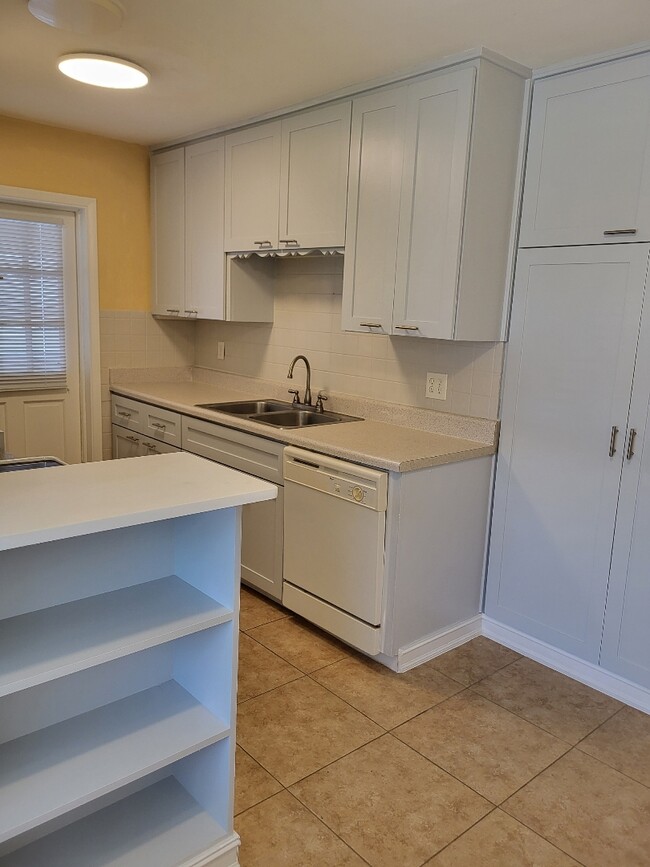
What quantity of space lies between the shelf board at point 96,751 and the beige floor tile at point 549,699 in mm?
1360

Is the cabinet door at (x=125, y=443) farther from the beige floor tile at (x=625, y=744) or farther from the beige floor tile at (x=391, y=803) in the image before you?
the beige floor tile at (x=625, y=744)

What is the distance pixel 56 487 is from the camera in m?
1.53

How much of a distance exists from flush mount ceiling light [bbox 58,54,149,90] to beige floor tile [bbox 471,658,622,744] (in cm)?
295

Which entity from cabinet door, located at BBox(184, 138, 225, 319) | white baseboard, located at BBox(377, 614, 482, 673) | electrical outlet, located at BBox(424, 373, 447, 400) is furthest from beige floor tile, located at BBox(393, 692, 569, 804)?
cabinet door, located at BBox(184, 138, 225, 319)

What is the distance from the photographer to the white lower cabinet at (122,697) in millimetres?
1435

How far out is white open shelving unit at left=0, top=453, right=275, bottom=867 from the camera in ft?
4.61

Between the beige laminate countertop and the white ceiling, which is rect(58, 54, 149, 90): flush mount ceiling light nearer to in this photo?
the white ceiling

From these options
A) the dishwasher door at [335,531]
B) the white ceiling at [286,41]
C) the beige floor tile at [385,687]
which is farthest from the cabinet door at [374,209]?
the beige floor tile at [385,687]

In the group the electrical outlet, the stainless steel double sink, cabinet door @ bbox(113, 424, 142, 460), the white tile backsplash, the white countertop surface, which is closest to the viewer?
the white countertop surface

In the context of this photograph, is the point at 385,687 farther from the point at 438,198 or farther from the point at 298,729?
the point at 438,198

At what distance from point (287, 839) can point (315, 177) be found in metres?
2.74

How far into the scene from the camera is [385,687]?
103 inches

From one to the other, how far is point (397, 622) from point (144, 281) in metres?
2.97

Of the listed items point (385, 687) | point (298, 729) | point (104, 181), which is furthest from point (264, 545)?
point (104, 181)
